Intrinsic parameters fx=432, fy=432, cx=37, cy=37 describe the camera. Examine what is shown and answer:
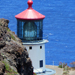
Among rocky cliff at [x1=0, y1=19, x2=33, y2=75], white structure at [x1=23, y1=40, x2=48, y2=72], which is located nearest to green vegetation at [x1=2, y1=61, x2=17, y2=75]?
rocky cliff at [x1=0, y1=19, x2=33, y2=75]

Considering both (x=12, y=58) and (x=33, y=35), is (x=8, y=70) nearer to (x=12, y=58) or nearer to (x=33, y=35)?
(x=12, y=58)

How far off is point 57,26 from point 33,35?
1347 inches

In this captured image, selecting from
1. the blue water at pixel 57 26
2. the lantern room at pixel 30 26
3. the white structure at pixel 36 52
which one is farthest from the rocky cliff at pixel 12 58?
the blue water at pixel 57 26

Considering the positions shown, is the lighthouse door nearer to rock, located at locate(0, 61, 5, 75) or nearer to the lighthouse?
the lighthouse

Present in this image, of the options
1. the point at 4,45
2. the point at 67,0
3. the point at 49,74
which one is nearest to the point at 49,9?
the point at 67,0

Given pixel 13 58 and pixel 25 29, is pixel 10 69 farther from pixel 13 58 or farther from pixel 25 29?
pixel 25 29

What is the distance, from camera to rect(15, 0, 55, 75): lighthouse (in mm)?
18688

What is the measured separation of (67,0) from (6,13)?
73.9 feet

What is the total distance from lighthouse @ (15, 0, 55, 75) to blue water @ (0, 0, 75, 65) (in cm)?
96

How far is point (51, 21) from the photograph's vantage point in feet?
187

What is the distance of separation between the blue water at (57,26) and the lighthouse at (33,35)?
A: 961 mm

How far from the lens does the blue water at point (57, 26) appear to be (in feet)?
120

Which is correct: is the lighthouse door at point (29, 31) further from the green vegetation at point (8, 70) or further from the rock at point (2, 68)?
the rock at point (2, 68)

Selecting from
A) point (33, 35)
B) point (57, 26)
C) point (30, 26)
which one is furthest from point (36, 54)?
point (57, 26)
